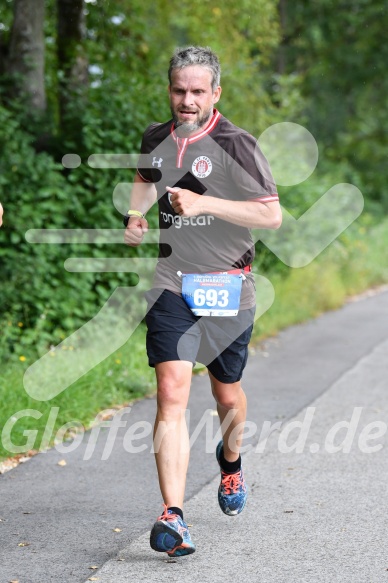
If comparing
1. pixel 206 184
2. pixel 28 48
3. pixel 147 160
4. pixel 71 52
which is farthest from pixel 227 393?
pixel 71 52

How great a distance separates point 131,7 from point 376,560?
1089cm

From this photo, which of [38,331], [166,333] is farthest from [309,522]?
[38,331]

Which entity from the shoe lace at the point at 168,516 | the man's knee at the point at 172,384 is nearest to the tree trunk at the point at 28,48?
the man's knee at the point at 172,384

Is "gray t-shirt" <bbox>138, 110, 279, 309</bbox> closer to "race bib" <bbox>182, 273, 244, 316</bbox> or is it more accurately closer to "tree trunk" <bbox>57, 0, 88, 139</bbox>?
"race bib" <bbox>182, 273, 244, 316</bbox>

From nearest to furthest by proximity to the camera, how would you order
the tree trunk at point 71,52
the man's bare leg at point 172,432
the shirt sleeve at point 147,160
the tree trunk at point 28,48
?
the man's bare leg at point 172,432, the shirt sleeve at point 147,160, the tree trunk at point 28,48, the tree trunk at point 71,52

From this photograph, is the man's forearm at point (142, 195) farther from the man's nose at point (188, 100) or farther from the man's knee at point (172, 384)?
the man's knee at point (172, 384)

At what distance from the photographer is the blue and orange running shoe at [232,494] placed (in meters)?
5.15

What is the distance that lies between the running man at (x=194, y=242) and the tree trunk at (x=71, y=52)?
643 cm

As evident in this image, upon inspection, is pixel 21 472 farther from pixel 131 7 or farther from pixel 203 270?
pixel 131 7

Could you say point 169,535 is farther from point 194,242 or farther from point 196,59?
point 196,59

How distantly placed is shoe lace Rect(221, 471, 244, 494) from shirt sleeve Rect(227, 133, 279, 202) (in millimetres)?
1387

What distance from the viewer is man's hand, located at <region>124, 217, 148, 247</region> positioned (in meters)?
4.86

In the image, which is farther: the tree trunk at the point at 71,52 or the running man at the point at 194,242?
the tree trunk at the point at 71,52

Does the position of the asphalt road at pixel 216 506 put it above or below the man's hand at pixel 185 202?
below
